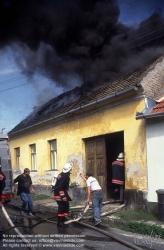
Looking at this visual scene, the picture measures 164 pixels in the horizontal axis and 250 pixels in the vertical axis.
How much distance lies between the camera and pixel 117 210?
34.3 ft

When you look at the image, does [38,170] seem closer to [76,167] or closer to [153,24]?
[76,167]

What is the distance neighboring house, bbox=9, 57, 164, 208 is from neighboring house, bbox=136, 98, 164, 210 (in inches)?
8.8

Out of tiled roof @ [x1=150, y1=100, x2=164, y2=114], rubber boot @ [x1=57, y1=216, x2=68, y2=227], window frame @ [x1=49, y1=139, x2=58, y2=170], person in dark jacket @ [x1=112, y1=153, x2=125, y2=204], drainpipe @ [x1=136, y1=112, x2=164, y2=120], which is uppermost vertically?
tiled roof @ [x1=150, y1=100, x2=164, y2=114]

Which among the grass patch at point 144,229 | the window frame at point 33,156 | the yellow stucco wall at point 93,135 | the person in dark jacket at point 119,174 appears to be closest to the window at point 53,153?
the yellow stucco wall at point 93,135

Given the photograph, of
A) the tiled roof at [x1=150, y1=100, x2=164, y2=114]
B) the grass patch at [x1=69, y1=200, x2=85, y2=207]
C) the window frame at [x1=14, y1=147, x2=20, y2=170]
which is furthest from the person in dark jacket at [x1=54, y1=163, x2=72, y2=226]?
the window frame at [x1=14, y1=147, x2=20, y2=170]

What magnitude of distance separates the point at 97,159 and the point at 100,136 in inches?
35.0

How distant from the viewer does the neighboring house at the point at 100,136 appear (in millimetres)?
10500

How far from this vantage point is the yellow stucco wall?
10461 mm

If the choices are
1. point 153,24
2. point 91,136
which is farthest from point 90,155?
point 153,24

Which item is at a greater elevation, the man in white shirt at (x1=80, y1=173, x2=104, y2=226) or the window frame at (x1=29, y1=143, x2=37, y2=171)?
the window frame at (x1=29, y1=143, x2=37, y2=171)

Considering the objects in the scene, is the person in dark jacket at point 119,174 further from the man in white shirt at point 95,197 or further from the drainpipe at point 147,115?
the man in white shirt at point 95,197

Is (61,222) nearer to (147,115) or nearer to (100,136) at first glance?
(147,115)

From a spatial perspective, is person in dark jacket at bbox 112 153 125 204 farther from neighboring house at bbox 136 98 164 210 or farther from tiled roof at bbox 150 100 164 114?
tiled roof at bbox 150 100 164 114

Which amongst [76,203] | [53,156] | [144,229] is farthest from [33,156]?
[144,229]
